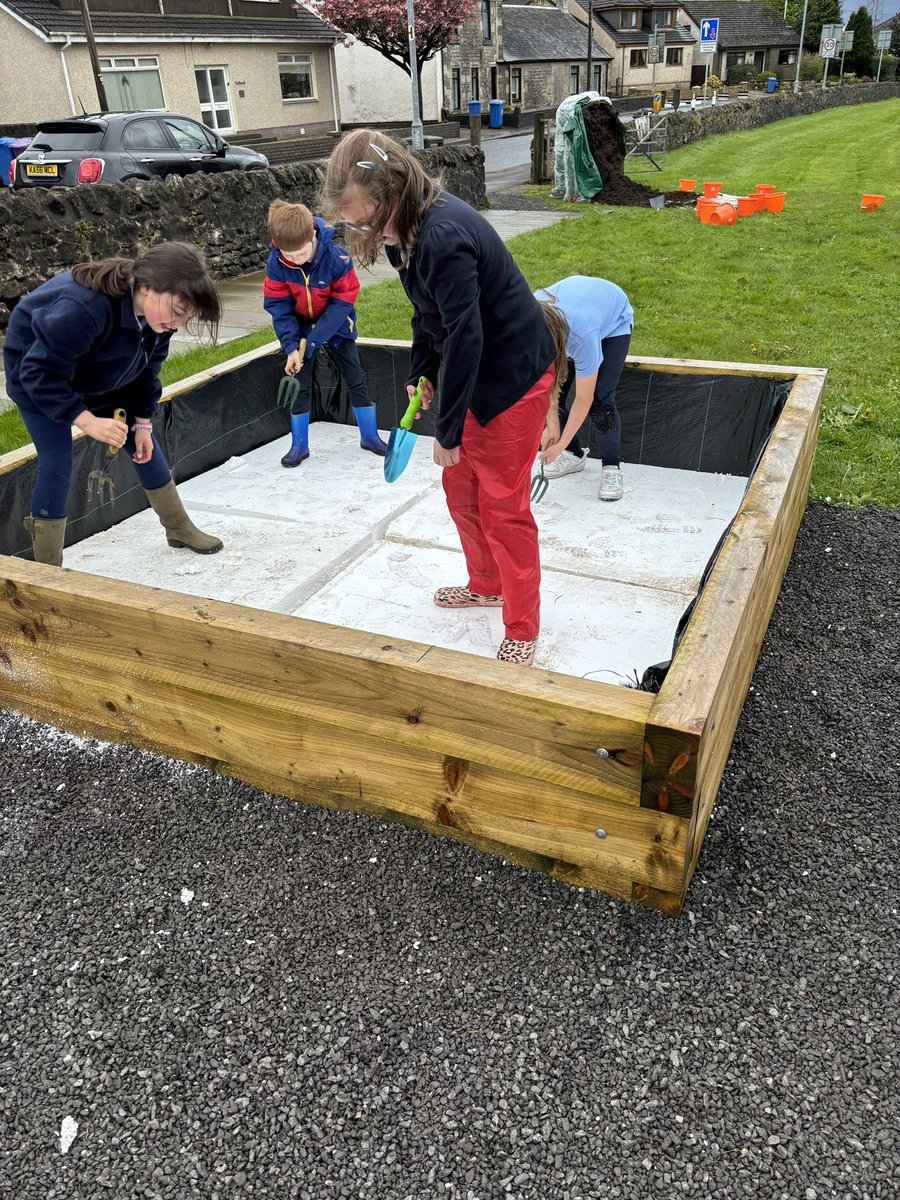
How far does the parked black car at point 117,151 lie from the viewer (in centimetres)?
1104

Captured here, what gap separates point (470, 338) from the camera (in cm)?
229

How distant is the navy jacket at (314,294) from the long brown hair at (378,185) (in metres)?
2.25

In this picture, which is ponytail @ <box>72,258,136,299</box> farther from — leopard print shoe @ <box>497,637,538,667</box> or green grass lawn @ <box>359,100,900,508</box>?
green grass lawn @ <box>359,100,900,508</box>

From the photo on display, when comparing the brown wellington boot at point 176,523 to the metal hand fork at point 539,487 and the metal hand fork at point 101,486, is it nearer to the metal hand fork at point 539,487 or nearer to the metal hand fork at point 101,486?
the metal hand fork at point 101,486

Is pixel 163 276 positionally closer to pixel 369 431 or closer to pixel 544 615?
pixel 544 615

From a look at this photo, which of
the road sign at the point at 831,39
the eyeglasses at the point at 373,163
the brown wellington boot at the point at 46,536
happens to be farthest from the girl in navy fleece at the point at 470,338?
the road sign at the point at 831,39

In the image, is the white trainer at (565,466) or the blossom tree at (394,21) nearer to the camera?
the white trainer at (565,466)

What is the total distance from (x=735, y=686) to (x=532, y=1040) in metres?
1.03

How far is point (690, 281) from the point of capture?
8711 mm

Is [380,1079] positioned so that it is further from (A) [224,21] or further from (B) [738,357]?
(A) [224,21]

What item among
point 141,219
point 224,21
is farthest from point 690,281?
point 224,21

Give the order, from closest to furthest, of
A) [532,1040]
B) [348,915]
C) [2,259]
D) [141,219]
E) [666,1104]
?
[666,1104] < [532,1040] < [348,915] < [2,259] < [141,219]

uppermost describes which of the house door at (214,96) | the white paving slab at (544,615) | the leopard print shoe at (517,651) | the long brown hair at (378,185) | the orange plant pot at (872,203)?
the house door at (214,96)

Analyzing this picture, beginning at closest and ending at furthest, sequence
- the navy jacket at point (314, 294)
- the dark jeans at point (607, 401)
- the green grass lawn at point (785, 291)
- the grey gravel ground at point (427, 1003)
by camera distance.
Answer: the grey gravel ground at point (427, 1003) < the dark jeans at point (607, 401) < the navy jacket at point (314, 294) < the green grass lawn at point (785, 291)
